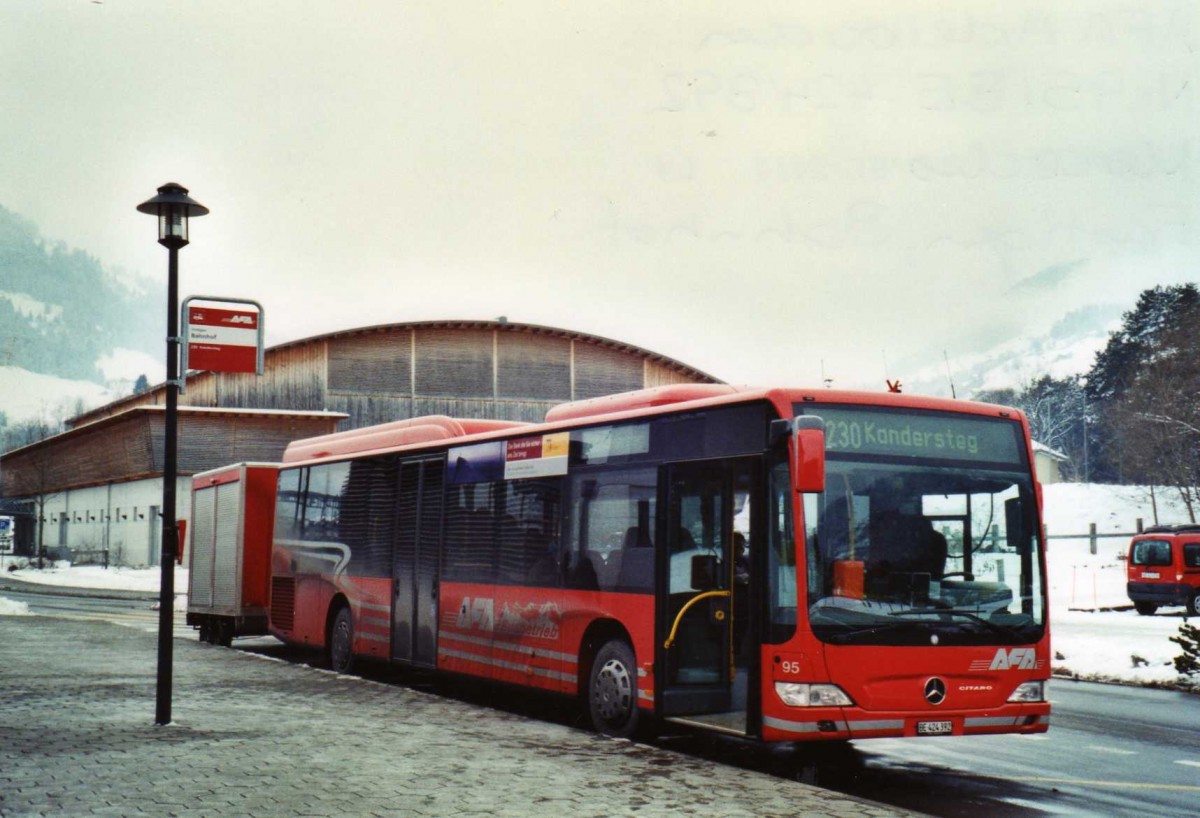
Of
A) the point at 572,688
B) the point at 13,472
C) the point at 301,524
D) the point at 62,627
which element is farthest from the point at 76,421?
the point at 572,688

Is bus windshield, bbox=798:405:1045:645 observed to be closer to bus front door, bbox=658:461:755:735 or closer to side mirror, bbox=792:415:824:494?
side mirror, bbox=792:415:824:494

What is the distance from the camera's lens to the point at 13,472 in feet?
286

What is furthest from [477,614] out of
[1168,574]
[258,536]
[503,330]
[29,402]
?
[29,402]

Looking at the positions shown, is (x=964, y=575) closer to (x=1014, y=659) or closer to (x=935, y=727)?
(x=1014, y=659)

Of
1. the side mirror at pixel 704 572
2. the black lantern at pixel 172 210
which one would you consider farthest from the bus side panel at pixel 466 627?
the black lantern at pixel 172 210

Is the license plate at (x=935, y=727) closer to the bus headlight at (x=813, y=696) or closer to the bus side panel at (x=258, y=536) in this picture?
the bus headlight at (x=813, y=696)

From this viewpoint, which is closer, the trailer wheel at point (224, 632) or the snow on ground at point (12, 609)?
the trailer wheel at point (224, 632)

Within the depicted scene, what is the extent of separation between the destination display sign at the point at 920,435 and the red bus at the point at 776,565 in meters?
0.02

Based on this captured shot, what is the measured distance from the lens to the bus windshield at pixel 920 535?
9641 millimetres

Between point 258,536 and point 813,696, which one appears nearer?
point 813,696

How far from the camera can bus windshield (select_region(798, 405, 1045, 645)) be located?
380 inches

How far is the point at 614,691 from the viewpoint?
11648 mm

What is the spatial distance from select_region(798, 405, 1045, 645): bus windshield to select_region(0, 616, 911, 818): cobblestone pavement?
1542 millimetres

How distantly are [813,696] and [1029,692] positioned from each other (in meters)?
1.88
